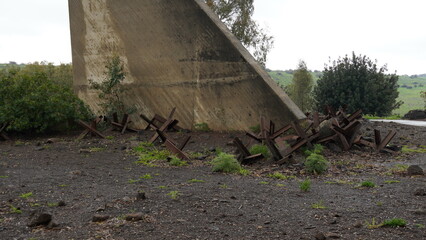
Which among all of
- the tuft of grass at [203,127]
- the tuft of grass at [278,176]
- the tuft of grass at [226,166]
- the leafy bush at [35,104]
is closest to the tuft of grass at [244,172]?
the tuft of grass at [226,166]

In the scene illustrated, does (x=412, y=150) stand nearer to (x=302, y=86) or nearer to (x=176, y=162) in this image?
(x=176, y=162)

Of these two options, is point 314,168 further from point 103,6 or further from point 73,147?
point 103,6

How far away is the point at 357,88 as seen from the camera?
28.8 meters

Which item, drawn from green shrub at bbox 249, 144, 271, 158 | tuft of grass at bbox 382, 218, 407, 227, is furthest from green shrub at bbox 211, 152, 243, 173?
tuft of grass at bbox 382, 218, 407, 227

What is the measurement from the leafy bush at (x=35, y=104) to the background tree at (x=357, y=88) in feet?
63.0

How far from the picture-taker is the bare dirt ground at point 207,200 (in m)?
4.56

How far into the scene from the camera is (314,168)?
7926mm

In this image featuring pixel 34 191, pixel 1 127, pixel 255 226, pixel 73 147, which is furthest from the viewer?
pixel 1 127

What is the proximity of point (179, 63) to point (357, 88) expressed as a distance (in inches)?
726

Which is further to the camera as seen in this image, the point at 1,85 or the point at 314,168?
the point at 1,85

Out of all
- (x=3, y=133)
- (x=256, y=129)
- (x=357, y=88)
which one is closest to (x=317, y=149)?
(x=256, y=129)

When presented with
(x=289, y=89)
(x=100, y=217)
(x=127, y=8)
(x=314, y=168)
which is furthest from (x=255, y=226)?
(x=289, y=89)

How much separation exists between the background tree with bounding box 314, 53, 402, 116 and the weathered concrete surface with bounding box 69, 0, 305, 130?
58.1 ft

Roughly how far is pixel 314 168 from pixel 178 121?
6.02 m
